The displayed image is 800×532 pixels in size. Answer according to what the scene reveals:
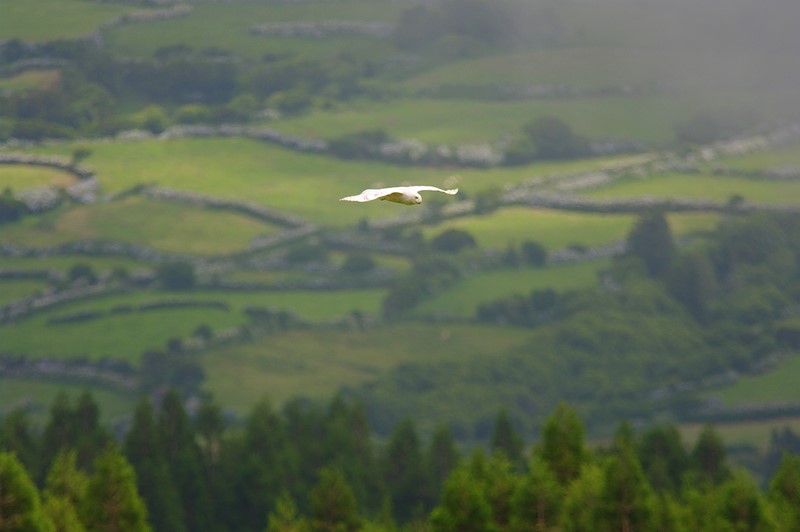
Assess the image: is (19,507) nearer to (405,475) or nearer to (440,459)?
(405,475)

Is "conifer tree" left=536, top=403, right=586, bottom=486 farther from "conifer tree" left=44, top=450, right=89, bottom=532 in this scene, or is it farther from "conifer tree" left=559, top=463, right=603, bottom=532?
"conifer tree" left=44, top=450, right=89, bottom=532

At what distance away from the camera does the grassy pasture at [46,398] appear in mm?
176125

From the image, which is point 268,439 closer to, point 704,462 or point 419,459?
point 419,459

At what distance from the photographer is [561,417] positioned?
364ft

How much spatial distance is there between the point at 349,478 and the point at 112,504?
42.3 m

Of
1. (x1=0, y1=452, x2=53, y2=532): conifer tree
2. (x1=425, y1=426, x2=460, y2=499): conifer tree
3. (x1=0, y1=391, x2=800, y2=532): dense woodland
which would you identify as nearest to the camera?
(x1=0, y1=452, x2=53, y2=532): conifer tree

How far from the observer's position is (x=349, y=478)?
14462 centimetres

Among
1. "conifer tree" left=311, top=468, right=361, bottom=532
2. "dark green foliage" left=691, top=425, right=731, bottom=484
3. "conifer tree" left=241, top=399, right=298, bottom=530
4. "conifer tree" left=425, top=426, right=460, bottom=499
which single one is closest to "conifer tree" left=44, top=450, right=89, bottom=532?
"conifer tree" left=311, top=468, right=361, bottom=532

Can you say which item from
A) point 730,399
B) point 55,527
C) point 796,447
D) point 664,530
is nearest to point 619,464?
point 664,530

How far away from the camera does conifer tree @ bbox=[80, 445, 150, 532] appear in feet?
340

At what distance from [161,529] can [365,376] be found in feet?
215

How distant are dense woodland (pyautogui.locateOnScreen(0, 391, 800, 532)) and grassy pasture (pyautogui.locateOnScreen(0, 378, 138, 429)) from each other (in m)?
15.8

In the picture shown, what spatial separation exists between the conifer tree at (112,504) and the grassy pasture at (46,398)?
67636mm

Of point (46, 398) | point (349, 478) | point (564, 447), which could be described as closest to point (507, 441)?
point (349, 478)
